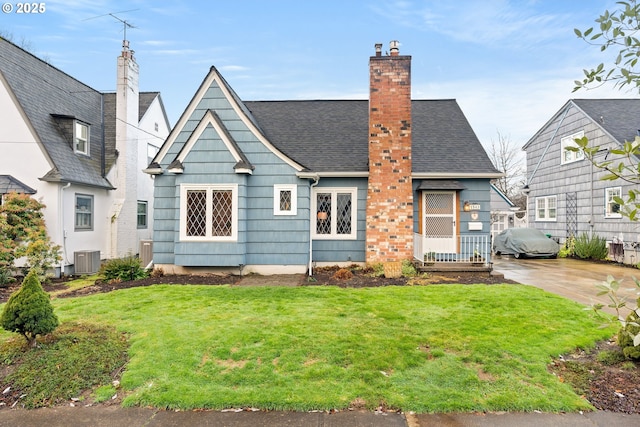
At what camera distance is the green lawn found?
3.85 m

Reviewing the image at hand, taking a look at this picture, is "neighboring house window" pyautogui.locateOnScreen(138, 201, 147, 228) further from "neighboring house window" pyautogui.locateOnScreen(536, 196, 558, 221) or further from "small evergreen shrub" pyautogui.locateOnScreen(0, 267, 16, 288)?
"neighboring house window" pyautogui.locateOnScreen(536, 196, 558, 221)

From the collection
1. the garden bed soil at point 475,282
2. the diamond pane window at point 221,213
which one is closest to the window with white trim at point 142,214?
the garden bed soil at point 475,282

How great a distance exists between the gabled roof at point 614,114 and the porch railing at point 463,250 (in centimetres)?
815

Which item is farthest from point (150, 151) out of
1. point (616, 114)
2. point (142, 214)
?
point (616, 114)

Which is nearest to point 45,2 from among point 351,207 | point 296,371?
point 351,207

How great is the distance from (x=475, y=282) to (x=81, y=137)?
536 inches

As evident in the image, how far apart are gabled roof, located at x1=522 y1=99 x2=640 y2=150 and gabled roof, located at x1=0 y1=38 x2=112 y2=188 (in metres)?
19.8

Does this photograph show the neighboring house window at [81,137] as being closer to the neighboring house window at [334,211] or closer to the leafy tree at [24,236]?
the leafy tree at [24,236]

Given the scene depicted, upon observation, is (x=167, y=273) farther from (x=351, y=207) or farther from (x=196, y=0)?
(x=196, y=0)

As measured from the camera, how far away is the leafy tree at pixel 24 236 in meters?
9.92

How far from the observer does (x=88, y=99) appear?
49.0 ft

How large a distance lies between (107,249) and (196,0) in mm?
9004

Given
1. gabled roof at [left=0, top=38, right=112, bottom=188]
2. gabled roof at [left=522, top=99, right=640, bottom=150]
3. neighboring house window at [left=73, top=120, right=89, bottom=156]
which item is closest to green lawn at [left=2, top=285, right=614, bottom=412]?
gabled roof at [left=0, top=38, right=112, bottom=188]

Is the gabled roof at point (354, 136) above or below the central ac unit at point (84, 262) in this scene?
above
